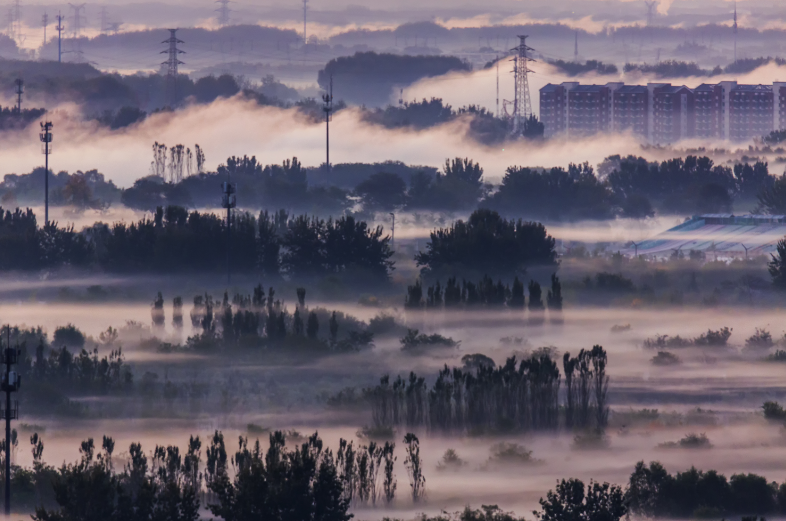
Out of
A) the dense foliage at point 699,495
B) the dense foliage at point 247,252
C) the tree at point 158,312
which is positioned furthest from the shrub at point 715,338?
the dense foliage at point 699,495

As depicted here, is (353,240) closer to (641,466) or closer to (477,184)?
(641,466)

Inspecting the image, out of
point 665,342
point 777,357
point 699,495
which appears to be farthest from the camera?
point 665,342

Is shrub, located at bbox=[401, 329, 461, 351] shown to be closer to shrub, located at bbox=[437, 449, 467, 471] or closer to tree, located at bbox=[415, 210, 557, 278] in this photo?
tree, located at bbox=[415, 210, 557, 278]

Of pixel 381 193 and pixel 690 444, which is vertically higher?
pixel 381 193

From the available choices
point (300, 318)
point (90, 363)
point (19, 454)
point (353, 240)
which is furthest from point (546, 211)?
point (19, 454)

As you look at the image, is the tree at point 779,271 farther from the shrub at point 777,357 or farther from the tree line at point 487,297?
the shrub at point 777,357

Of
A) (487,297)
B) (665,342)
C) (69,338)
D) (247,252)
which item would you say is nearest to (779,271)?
(665,342)

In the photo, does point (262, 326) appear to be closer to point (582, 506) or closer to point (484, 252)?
point (484, 252)
